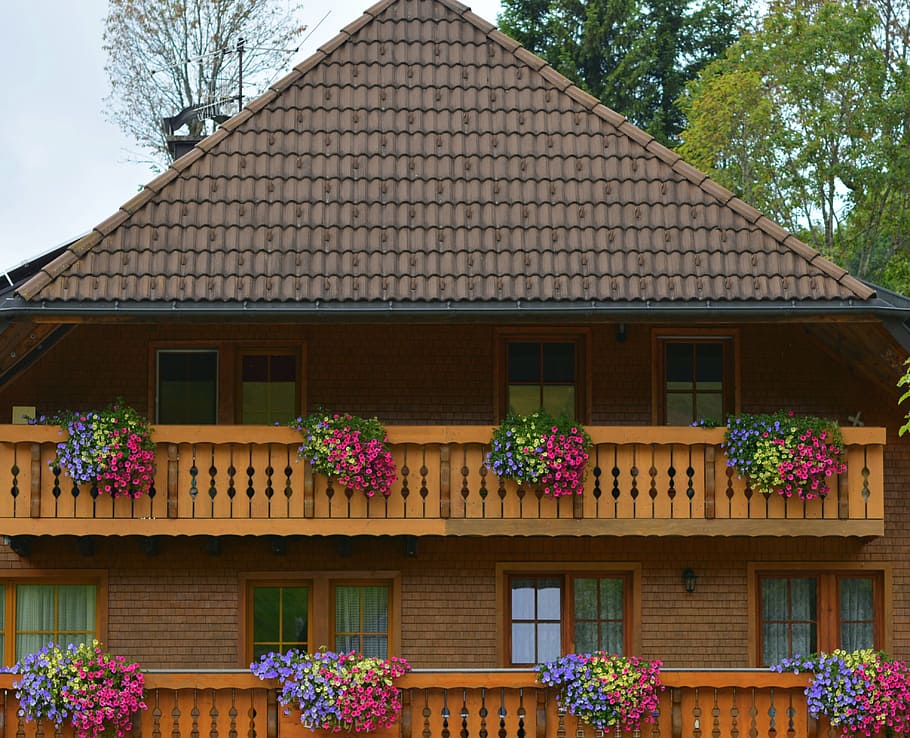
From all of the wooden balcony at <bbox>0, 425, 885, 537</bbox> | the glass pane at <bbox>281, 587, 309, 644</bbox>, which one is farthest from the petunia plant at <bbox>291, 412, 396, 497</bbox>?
the glass pane at <bbox>281, 587, 309, 644</bbox>

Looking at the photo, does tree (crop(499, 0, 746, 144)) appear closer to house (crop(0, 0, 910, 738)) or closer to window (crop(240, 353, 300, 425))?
house (crop(0, 0, 910, 738))

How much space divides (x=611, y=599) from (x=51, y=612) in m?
6.23

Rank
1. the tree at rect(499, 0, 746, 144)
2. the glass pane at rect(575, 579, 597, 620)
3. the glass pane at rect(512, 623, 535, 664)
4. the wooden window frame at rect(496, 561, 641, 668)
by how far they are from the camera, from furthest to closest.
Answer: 1. the tree at rect(499, 0, 746, 144)
2. the glass pane at rect(575, 579, 597, 620)
3. the glass pane at rect(512, 623, 535, 664)
4. the wooden window frame at rect(496, 561, 641, 668)

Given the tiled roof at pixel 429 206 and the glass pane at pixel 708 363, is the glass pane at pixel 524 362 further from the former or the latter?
the glass pane at pixel 708 363

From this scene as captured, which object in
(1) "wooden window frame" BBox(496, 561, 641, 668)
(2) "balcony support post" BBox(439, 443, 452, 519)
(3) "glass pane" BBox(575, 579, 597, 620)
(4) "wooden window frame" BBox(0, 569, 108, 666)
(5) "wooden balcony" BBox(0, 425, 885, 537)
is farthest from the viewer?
(3) "glass pane" BBox(575, 579, 597, 620)

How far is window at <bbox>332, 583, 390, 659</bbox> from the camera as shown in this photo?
17.6 metres

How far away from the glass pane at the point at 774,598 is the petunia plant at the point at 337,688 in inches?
179

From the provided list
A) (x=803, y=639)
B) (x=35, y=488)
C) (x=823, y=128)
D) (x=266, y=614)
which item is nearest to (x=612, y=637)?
(x=803, y=639)

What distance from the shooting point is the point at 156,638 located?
17484 mm

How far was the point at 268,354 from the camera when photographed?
58.6 feet

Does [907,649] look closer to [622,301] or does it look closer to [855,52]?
[622,301]

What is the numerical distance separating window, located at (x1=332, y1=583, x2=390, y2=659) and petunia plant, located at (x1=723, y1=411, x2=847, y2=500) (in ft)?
14.0

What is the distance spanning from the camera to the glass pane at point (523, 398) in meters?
17.9

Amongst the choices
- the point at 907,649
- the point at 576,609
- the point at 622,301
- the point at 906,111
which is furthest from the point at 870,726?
the point at 906,111
